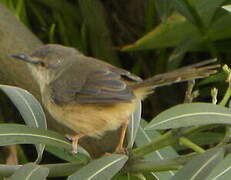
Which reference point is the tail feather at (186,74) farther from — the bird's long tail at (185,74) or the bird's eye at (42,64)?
the bird's eye at (42,64)

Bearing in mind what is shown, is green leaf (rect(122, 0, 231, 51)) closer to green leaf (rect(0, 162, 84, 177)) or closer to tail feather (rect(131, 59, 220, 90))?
tail feather (rect(131, 59, 220, 90))

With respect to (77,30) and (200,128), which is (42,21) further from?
(200,128)

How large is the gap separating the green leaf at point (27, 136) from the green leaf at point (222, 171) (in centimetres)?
48

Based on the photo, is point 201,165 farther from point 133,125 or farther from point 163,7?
point 163,7

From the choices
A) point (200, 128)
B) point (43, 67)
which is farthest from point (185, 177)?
point (43, 67)

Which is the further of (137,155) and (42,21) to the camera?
(42,21)

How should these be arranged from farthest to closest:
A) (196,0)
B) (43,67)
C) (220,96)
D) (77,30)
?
(77,30)
(220,96)
(196,0)
(43,67)

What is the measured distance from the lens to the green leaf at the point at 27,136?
7.13 ft

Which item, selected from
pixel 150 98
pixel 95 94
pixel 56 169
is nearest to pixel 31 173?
pixel 56 169

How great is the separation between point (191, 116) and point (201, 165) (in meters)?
0.17

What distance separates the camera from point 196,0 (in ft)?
10.5

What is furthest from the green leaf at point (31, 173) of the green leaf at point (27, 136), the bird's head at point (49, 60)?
the bird's head at point (49, 60)

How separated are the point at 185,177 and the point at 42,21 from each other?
219 centimetres

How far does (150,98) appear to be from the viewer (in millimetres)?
3752
